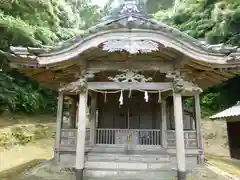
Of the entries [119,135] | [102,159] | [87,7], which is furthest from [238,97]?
[87,7]

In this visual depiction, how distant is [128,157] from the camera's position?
30.1ft

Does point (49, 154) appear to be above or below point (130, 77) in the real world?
below

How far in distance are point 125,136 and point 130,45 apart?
450 cm

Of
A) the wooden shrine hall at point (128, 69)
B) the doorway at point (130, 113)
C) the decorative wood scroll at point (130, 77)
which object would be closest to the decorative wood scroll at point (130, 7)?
the wooden shrine hall at point (128, 69)

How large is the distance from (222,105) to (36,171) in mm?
16858

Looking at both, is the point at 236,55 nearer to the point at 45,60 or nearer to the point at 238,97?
the point at 45,60

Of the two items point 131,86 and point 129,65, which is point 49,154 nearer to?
point 131,86

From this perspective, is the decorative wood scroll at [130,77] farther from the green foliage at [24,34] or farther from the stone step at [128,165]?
the green foliage at [24,34]

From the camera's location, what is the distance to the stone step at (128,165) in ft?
28.1

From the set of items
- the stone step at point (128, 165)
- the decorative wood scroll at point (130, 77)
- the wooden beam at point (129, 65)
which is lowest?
the stone step at point (128, 165)

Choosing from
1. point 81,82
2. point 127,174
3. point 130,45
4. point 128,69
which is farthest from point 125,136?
point 130,45

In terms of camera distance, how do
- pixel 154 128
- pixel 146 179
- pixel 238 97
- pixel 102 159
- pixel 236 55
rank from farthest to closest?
pixel 238 97
pixel 154 128
pixel 102 159
pixel 146 179
pixel 236 55

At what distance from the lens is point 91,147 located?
9.65 m

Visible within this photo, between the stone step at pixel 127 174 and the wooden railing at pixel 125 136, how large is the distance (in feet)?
5.71
